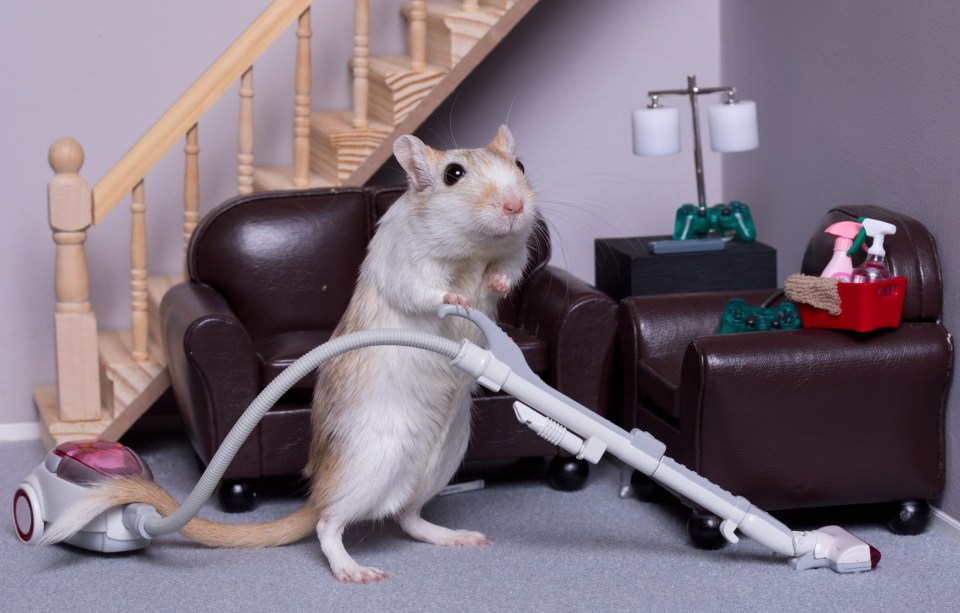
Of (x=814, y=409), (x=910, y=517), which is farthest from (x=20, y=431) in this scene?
(x=910, y=517)

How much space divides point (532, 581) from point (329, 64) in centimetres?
248

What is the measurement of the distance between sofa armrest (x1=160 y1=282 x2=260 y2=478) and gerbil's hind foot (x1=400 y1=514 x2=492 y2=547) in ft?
1.85

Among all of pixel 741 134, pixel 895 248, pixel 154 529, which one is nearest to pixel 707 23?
pixel 741 134

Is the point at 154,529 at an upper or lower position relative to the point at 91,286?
lower

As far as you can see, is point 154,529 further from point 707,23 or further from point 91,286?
point 707,23

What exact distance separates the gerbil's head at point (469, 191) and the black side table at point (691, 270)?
1.18 metres

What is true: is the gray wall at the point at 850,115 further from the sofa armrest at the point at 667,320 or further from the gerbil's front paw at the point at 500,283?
the gerbil's front paw at the point at 500,283

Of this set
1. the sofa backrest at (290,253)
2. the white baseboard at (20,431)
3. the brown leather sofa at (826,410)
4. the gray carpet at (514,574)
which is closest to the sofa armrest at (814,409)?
the brown leather sofa at (826,410)

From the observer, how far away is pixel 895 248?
11.5ft

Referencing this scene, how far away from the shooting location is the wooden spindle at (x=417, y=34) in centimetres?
439

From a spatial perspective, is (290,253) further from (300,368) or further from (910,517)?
(910,517)

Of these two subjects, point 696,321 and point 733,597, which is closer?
point 733,597

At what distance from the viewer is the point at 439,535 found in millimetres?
3514

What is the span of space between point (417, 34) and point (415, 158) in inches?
54.6
